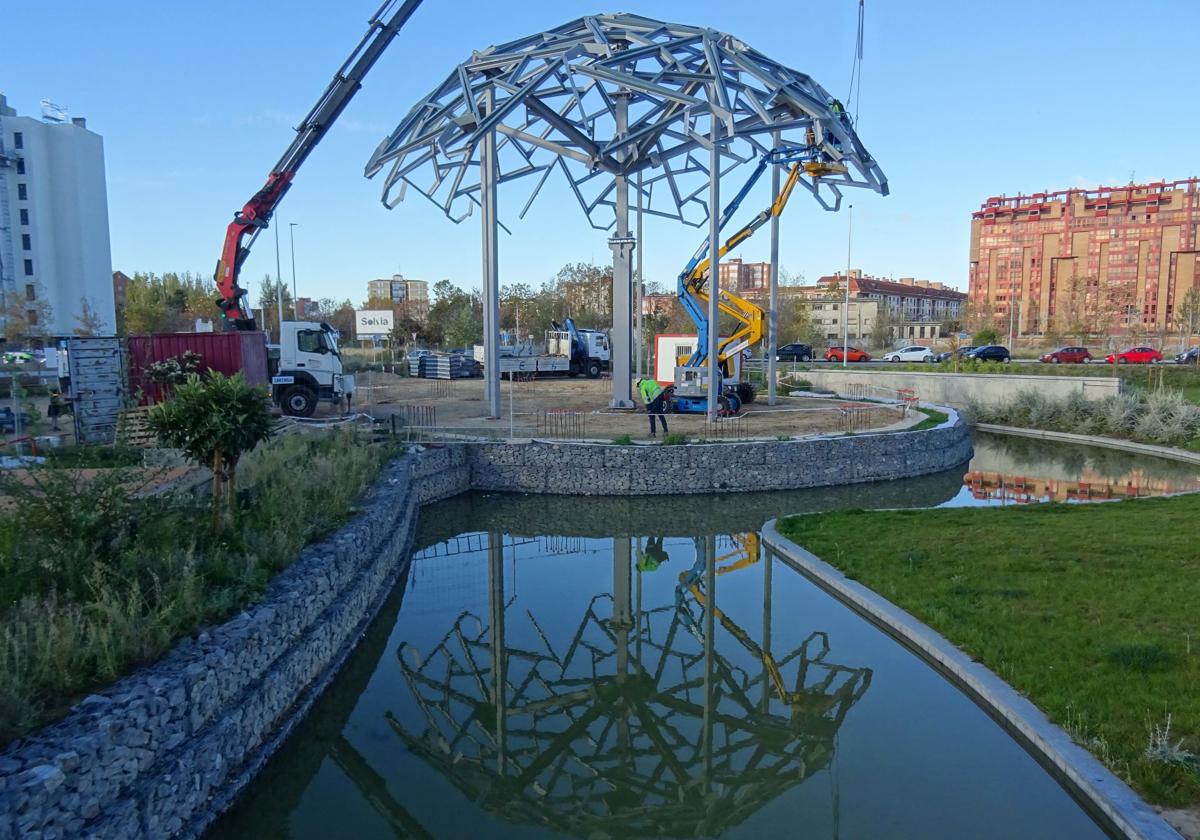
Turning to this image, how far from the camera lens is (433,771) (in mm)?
7129

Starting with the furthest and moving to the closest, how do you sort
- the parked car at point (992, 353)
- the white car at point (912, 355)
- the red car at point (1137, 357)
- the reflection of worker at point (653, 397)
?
the white car at point (912, 355) < the parked car at point (992, 353) < the red car at point (1137, 357) < the reflection of worker at point (653, 397)

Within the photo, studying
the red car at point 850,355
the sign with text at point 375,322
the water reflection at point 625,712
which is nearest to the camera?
the water reflection at point 625,712

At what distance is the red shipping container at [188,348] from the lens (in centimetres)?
1856

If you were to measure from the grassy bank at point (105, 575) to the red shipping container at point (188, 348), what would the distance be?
10252 millimetres

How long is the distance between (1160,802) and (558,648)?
622 cm

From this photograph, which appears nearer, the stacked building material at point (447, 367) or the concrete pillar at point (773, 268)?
the concrete pillar at point (773, 268)

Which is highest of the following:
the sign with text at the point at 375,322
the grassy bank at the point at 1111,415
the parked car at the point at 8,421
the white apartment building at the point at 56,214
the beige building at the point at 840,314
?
the white apartment building at the point at 56,214

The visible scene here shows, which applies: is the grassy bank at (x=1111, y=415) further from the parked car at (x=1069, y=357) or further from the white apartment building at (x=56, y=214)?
the white apartment building at (x=56, y=214)

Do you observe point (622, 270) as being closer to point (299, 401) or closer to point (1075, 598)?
point (299, 401)

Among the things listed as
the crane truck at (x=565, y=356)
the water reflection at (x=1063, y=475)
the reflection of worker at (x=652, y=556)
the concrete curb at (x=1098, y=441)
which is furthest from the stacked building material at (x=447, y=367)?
the reflection of worker at (x=652, y=556)

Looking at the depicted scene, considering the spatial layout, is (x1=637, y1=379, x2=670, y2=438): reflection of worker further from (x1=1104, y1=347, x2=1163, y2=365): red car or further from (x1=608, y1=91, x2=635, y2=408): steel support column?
(x1=1104, y1=347, x2=1163, y2=365): red car

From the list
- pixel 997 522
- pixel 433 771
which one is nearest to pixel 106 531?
pixel 433 771

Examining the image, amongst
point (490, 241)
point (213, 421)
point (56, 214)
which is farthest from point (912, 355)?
point (56, 214)

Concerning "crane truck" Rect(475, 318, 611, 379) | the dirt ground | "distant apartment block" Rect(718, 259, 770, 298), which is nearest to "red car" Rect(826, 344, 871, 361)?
"crane truck" Rect(475, 318, 611, 379)
